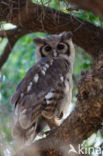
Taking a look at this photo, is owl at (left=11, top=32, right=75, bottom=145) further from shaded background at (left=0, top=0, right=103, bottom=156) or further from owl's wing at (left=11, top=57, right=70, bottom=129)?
shaded background at (left=0, top=0, right=103, bottom=156)

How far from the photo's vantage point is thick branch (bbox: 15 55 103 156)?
6.45ft

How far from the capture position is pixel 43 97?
2.91 meters

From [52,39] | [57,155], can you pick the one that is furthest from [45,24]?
[57,155]

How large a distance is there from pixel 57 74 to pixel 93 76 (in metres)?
1.30

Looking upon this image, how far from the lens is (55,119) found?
312 centimetres

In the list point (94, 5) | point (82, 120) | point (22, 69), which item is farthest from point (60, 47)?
point (94, 5)

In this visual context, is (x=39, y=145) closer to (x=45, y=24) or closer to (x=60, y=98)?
(x=60, y=98)

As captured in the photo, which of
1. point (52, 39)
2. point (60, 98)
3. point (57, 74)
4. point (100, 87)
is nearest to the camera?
point (100, 87)

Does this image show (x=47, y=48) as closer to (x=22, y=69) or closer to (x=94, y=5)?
(x=22, y=69)

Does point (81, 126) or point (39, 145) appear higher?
point (81, 126)

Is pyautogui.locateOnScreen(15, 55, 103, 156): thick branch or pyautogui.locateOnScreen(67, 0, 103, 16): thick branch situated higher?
pyautogui.locateOnScreen(67, 0, 103, 16): thick branch

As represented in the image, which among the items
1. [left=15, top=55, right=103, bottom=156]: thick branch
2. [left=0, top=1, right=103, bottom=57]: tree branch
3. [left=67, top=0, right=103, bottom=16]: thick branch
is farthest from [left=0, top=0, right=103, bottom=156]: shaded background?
[left=67, top=0, right=103, bottom=16]: thick branch

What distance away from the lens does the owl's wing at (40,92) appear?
2769mm

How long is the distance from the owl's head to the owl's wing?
436 mm
